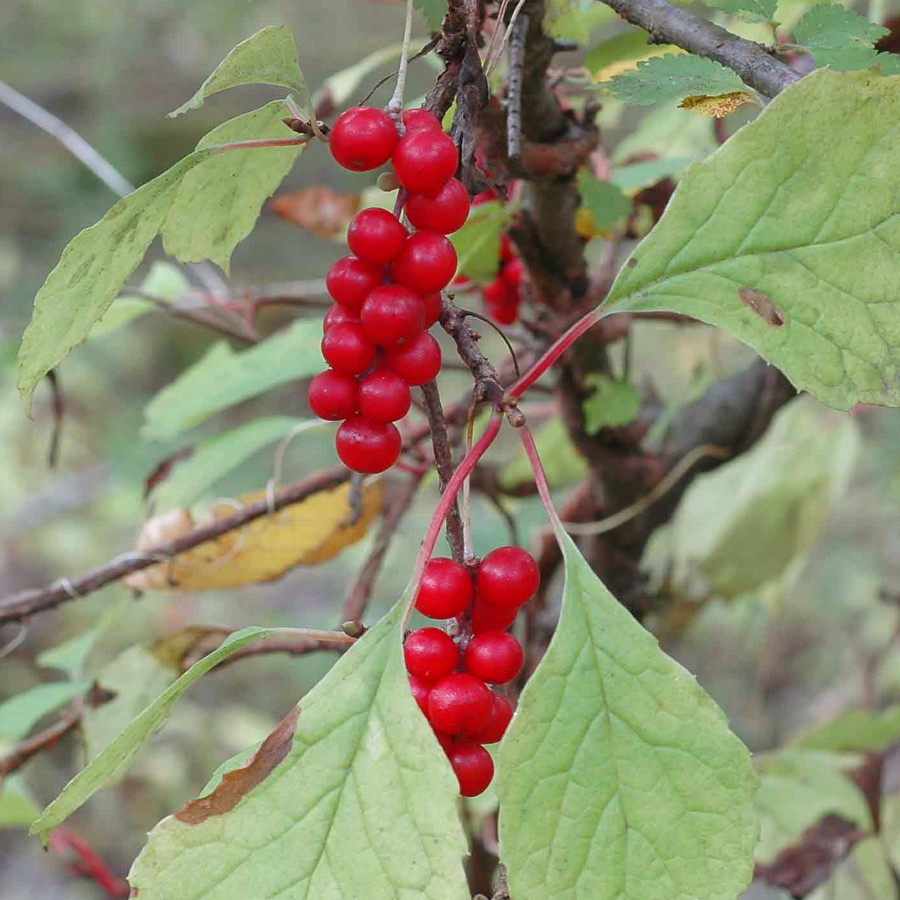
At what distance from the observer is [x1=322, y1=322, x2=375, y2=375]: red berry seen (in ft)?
1.10

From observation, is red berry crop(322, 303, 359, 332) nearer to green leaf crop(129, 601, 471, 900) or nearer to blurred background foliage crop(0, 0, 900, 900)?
green leaf crop(129, 601, 471, 900)

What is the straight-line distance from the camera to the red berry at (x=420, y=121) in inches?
12.7

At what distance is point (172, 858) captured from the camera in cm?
31

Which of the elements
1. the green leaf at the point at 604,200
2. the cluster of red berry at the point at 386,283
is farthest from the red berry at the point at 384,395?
the green leaf at the point at 604,200

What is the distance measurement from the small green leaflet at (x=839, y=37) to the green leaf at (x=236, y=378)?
0.45 m

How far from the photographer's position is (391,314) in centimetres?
32

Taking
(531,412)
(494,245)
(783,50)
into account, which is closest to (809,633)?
(531,412)

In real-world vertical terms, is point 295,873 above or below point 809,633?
above

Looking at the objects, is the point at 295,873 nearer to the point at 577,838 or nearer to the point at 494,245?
the point at 577,838

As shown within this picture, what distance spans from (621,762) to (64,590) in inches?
18.9

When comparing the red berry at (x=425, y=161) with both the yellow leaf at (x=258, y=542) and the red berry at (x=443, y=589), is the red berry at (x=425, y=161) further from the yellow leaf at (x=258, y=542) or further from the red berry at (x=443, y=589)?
the yellow leaf at (x=258, y=542)

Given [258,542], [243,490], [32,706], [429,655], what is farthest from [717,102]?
[243,490]

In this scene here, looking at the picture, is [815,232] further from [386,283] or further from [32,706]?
[32,706]

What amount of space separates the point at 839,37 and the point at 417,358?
21 centimetres
